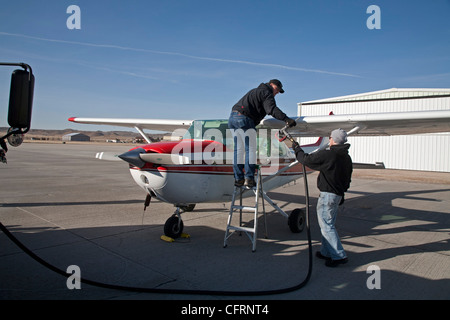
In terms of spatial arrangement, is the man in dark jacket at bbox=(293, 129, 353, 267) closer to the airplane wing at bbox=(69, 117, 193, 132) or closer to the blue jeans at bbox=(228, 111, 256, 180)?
the blue jeans at bbox=(228, 111, 256, 180)

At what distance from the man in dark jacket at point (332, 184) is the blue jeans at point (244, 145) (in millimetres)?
767

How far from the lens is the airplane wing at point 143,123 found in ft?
23.9

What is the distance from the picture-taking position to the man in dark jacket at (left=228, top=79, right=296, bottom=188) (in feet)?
15.0

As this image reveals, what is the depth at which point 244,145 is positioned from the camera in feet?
15.3

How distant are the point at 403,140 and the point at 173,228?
768 inches

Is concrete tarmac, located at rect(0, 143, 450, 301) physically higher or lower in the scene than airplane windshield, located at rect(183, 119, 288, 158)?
lower

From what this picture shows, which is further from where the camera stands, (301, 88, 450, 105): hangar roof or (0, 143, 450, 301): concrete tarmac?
(301, 88, 450, 105): hangar roof

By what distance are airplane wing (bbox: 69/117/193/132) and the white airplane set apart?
1715mm

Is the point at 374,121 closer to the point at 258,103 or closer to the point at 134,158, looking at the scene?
the point at 258,103

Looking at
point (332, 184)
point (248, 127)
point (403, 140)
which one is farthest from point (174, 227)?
point (403, 140)

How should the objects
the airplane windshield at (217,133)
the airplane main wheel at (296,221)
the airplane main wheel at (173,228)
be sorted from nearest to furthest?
1. the airplane main wheel at (173,228)
2. the airplane windshield at (217,133)
3. the airplane main wheel at (296,221)

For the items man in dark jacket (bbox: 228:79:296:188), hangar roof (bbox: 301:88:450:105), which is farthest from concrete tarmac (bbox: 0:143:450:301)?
hangar roof (bbox: 301:88:450:105)

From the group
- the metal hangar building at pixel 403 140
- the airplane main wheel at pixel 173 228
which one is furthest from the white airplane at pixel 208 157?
the metal hangar building at pixel 403 140

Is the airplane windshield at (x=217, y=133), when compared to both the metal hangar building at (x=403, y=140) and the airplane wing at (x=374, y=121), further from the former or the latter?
the metal hangar building at (x=403, y=140)
